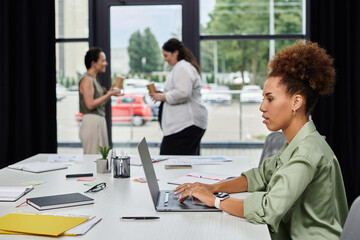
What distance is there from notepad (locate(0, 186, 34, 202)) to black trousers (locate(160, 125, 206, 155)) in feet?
6.44

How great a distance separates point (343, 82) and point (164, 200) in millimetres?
3196

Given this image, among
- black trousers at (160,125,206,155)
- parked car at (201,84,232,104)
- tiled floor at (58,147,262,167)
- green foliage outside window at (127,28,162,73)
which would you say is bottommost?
tiled floor at (58,147,262,167)

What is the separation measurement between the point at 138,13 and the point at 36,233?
12.3ft

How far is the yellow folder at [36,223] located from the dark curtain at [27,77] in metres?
3.39

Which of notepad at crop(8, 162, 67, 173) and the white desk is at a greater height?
notepad at crop(8, 162, 67, 173)

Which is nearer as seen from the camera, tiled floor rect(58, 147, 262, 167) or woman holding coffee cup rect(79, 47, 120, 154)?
woman holding coffee cup rect(79, 47, 120, 154)

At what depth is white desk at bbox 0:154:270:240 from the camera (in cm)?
157

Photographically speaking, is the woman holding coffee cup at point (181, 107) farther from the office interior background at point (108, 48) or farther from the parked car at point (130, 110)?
the parked car at point (130, 110)

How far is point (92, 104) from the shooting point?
4227mm

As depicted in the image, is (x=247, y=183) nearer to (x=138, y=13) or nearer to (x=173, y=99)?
(x=173, y=99)

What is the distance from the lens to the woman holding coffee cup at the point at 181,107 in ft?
13.3

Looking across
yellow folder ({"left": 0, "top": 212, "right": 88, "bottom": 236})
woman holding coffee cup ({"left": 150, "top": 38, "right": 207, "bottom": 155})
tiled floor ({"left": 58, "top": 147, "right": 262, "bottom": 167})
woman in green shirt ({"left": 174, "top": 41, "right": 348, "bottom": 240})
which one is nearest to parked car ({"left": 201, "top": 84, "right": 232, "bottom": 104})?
tiled floor ({"left": 58, "top": 147, "right": 262, "bottom": 167})

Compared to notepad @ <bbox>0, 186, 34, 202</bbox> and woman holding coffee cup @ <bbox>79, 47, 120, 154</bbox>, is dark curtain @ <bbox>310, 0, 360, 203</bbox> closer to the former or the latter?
woman holding coffee cup @ <bbox>79, 47, 120, 154</bbox>

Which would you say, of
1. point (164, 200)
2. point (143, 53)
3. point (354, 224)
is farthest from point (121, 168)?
point (143, 53)
